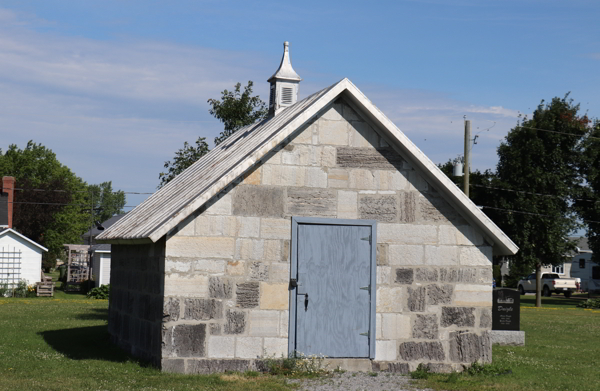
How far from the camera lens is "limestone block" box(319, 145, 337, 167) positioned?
1221 cm

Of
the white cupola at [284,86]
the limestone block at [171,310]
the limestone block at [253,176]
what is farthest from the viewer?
the white cupola at [284,86]

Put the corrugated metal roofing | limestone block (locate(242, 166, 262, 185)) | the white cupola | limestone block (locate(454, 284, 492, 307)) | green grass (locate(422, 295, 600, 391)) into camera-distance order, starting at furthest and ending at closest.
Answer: the white cupola, limestone block (locate(454, 284, 492, 307)), limestone block (locate(242, 166, 262, 185)), the corrugated metal roofing, green grass (locate(422, 295, 600, 391))

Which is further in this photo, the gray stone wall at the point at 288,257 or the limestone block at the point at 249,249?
the limestone block at the point at 249,249

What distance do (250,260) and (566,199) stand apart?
104ft

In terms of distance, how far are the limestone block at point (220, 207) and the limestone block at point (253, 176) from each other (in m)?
0.38

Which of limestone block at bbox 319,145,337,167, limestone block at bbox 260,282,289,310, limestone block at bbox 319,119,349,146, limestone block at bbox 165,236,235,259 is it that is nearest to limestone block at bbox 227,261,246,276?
limestone block at bbox 165,236,235,259

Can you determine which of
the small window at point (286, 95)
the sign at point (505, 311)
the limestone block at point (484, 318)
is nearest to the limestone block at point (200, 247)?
the limestone block at point (484, 318)

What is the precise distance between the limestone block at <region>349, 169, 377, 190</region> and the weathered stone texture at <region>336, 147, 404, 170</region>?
100 mm

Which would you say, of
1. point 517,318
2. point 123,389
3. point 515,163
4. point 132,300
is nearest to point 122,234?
point 132,300

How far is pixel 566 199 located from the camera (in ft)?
130

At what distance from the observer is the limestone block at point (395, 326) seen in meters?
12.2

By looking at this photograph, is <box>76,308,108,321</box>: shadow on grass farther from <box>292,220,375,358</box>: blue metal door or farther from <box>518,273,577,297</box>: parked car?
<box>518,273,577,297</box>: parked car

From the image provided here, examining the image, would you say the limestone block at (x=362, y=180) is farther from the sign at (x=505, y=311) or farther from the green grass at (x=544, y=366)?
the sign at (x=505, y=311)

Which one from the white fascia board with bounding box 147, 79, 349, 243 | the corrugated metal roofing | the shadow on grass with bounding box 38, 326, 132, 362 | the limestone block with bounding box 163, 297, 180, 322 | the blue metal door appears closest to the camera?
the white fascia board with bounding box 147, 79, 349, 243
